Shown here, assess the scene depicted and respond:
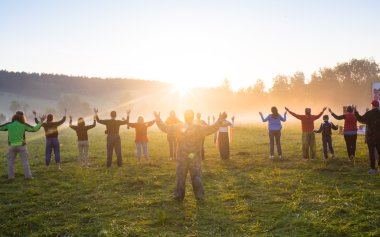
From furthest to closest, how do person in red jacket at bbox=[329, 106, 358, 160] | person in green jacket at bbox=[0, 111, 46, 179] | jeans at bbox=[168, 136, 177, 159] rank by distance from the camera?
jeans at bbox=[168, 136, 177, 159] < person in red jacket at bbox=[329, 106, 358, 160] < person in green jacket at bbox=[0, 111, 46, 179]

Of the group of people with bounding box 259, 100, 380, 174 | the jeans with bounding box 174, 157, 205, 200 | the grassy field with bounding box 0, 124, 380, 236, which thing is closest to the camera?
the grassy field with bounding box 0, 124, 380, 236

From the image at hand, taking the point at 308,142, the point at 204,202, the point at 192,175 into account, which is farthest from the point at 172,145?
the point at 204,202

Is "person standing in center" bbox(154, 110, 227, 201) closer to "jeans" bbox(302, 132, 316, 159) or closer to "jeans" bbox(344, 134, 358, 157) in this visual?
"jeans" bbox(302, 132, 316, 159)

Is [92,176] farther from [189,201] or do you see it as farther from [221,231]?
→ [221,231]

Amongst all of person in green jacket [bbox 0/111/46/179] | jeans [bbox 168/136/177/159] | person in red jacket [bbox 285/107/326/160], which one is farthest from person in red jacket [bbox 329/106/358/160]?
person in green jacket [bbox 0/111/46/179]

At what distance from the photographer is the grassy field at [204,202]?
757 centimetres

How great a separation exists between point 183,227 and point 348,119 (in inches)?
414

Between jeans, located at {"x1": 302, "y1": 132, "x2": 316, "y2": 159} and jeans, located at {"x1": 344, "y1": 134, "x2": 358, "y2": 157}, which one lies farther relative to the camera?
jeans, located at {"x1": 302, "y1": 132, "x2": 316, "y2": 159}

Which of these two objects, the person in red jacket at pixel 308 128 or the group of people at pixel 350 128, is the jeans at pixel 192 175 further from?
the person in red jacket at pixel 308 128

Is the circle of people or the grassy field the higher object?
the circle of people

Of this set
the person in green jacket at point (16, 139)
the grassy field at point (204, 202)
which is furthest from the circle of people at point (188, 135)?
the grassy field at point (204, 202)

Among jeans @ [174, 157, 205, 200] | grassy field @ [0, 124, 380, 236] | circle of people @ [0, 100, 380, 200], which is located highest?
circle of people @ [0, 100, 380, 200]

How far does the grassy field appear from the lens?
298 inches

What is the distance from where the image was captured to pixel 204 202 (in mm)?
9789
